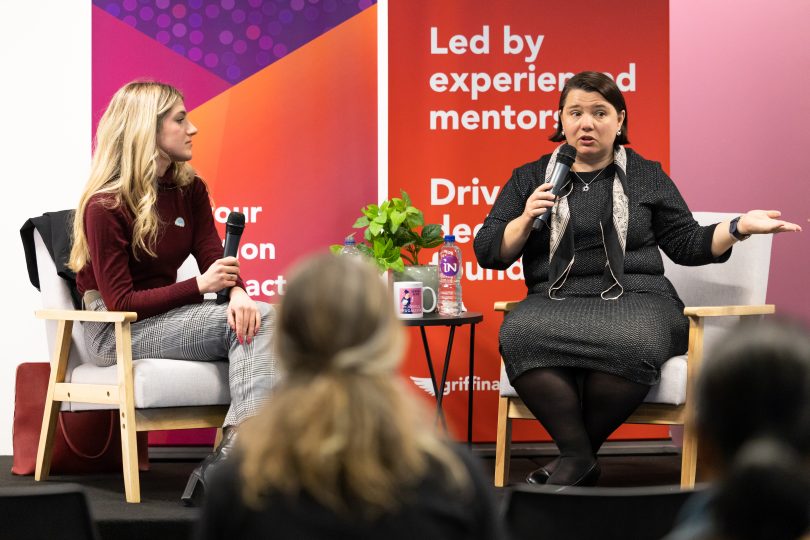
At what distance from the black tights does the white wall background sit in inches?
87.4

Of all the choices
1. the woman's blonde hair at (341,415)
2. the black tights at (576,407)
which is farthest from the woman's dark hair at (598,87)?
the woman's blonde hair at (341,415)

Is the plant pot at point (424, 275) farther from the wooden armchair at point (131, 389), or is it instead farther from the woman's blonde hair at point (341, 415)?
the woman's blonde hair at point (341, 415)

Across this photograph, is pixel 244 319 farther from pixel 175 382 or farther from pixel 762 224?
pixel 762 224

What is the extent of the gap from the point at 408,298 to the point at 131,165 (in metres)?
1.04

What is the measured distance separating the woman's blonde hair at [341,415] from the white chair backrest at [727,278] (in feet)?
8.86

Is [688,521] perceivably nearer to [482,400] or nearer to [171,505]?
[171,505]

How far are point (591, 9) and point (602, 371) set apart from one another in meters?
1.77


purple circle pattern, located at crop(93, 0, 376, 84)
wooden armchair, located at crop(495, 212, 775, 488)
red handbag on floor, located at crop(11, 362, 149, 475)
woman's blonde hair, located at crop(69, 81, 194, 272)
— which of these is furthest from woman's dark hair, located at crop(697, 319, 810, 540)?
purple circle pattern, located at crop(93, 0, 376, 84)

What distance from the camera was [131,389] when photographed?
3.19 metres

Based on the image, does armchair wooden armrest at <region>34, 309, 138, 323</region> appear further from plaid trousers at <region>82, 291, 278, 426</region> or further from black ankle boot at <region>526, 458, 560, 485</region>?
black ankle boot at <region>526, 458, 560, 485</region>

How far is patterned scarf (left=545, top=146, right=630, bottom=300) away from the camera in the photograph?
3.43m

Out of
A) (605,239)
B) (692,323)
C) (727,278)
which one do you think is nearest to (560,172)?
(605,239)

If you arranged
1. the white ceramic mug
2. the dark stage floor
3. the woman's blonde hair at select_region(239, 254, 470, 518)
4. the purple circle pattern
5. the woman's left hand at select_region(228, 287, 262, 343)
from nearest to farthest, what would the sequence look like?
the woman's blonde hair at select_region(239, 254, 470, 518)
the dark stage floor
the woman's left hand at select_region(228, 287, 262, 343)
the white ceramic mug
the purple circle pattern

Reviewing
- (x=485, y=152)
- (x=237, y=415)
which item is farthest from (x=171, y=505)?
(x=485, y=152)
